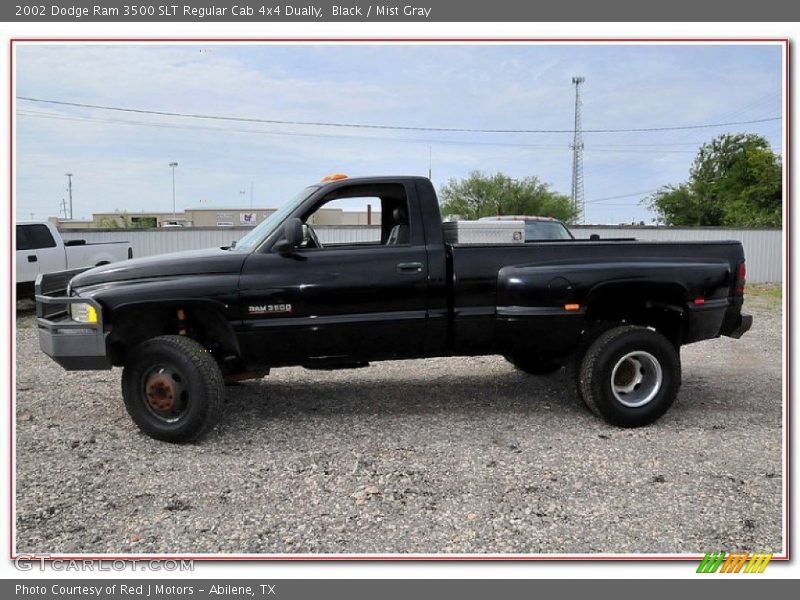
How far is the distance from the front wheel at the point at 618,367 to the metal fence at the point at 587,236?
1501 centimetres

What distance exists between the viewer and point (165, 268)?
4777 millimetres

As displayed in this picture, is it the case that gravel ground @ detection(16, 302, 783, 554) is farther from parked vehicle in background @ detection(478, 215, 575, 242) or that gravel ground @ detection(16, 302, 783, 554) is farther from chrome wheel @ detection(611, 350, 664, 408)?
parked vehicle in background @ detection(478, 215, 575, 242)

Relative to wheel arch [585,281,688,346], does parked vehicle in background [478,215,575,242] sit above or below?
above

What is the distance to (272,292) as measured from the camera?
15.6ft

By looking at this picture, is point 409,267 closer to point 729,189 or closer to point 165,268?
point 165,268

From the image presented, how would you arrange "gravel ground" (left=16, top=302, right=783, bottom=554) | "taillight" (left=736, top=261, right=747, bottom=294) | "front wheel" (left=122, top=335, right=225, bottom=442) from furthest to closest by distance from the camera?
"taillight" (left=736, top=261, right=747, bottom=294) < "front wheel" (left=122, top=335, right=225, bottom=442) < "gravel ground" (left=16, top=302, right=783, bottom=554)

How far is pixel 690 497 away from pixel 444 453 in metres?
1.60

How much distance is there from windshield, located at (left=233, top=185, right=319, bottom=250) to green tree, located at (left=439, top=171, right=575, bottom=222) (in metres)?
32.8

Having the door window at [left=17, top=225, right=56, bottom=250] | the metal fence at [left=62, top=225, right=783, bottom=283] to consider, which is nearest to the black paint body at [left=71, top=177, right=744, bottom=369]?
the door window at [left=17, top=225, right=56, bottom=250]

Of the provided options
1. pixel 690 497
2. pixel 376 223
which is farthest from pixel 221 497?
pixel 376 223

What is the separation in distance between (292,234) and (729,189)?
40964mm

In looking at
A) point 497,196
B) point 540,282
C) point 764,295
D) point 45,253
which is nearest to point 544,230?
point 540,282

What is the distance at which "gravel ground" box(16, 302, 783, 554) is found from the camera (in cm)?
340

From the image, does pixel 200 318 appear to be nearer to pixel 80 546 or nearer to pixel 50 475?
pixel 50 475
